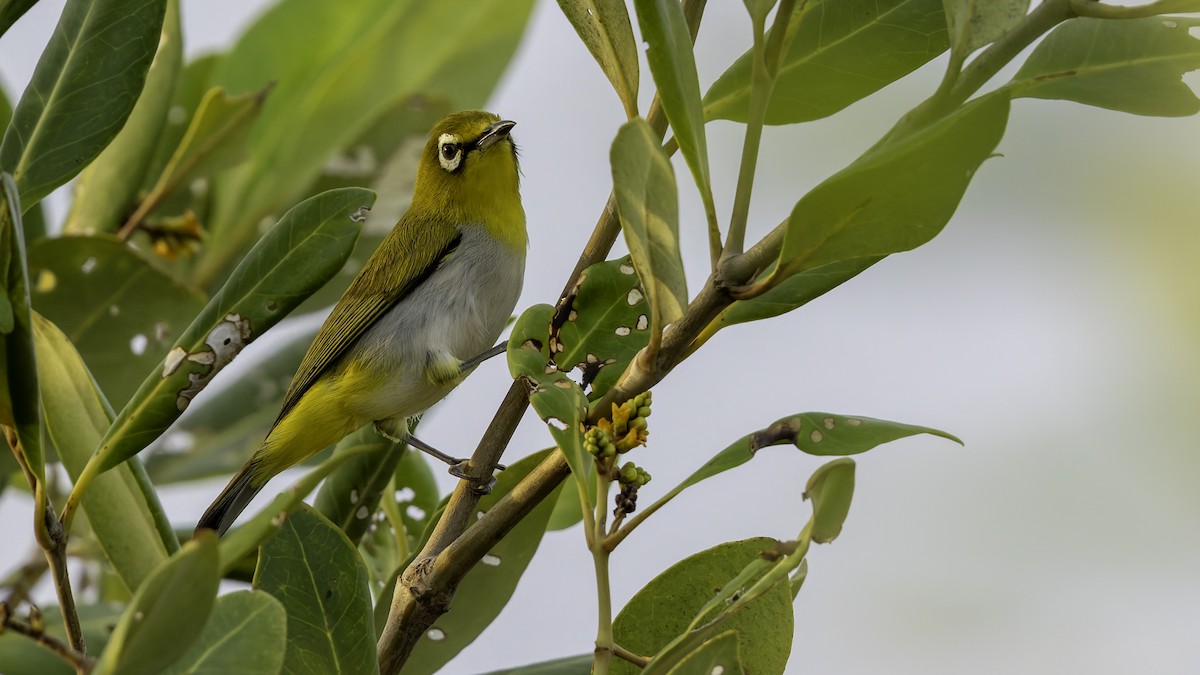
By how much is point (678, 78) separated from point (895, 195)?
0.29 metres

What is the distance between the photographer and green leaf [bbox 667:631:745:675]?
143cm

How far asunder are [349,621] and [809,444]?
66cm

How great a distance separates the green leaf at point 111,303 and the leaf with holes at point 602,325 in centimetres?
112

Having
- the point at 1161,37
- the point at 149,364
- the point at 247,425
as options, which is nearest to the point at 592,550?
the point at 1161,37

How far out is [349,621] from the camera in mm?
1705

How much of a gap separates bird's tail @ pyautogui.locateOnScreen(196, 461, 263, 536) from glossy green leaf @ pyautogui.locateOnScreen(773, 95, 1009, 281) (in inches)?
86.1

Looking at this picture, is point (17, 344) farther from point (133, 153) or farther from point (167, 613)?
point (133, 153)

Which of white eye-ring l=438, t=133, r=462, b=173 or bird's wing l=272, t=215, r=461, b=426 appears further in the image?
white eye-ring l=438, t=133, r=462, b=173

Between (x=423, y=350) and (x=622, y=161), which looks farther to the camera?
(x=423, y=350)

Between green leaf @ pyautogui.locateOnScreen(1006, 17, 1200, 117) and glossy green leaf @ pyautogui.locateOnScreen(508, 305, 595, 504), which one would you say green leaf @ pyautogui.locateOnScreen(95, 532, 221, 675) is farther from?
green leaf @ pyautogui.locateOnScreen(1006, 17, 1200, 117)

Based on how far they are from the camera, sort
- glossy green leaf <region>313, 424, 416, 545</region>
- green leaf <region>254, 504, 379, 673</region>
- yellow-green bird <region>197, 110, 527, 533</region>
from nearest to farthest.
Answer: green leaf <region>254, 504, 379, 673</region>, glossy green leaf <region>313, 424, 416, 545</region>, yellow-green bird <region>197, 110, 527, 533</region>

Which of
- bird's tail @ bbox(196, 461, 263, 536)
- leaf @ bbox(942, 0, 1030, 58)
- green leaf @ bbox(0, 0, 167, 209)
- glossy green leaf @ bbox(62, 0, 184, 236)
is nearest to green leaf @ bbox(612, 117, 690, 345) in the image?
leaf @ bbox(942, 0, 1030, 58)

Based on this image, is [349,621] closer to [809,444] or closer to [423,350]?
[809,444]

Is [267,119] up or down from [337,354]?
up
